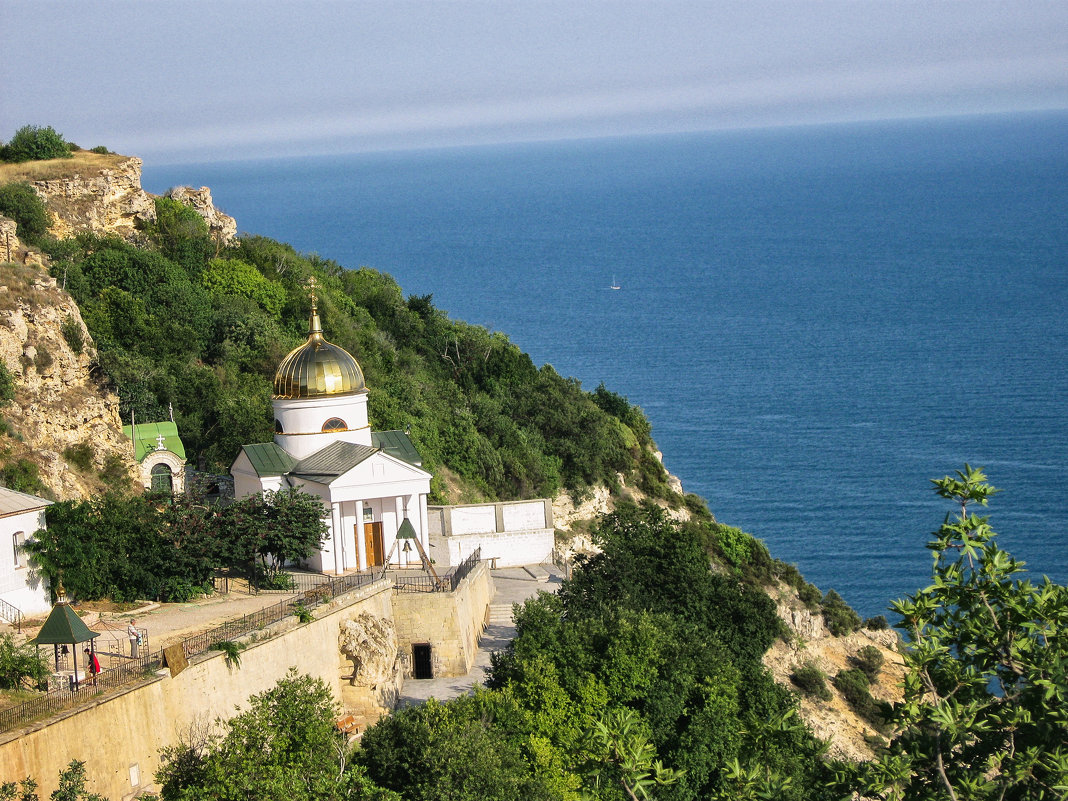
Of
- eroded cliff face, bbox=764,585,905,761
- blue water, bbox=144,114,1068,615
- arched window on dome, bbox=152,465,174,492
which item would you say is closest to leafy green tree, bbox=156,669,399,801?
arched window on dome, bbox=152,465,174,492

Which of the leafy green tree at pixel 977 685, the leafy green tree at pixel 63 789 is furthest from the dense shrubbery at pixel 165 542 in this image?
the leafy green tree at pixel 977 685

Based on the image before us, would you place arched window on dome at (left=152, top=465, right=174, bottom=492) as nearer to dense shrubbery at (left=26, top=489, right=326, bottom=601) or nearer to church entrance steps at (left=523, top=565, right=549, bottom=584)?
dense shrubbery at (left=26, top=489, right=326, bottom=601)

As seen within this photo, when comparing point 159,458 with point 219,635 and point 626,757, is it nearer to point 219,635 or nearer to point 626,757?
point 219,635

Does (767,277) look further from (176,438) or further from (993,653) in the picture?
(993,653)

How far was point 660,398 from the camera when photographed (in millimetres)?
80250

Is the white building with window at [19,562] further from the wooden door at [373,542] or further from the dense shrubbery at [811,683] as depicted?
the dense shrubbery at [811,683]

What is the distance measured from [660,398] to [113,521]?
5361 centimetres

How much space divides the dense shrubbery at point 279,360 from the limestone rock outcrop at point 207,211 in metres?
0.90

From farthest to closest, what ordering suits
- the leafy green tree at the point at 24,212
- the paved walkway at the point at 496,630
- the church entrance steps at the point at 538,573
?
the leafy green tree at the point at 24,212 < the church entrance steps at the point at 538,573 < the paved walkway at the point at 496,630

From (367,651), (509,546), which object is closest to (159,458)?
(509,546)

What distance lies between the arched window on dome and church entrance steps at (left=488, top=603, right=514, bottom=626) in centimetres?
974

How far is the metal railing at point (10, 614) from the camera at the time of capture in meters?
26.1

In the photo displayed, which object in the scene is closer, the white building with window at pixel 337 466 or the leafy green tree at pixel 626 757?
the leafy green tree at pixel 626 757

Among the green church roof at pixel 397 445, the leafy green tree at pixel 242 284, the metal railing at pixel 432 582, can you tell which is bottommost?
the metal railing at pixel 432 582
